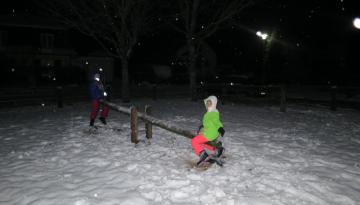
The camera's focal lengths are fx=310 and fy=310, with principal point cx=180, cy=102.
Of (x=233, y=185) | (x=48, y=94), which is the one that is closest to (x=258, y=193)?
(x=233, y=185)

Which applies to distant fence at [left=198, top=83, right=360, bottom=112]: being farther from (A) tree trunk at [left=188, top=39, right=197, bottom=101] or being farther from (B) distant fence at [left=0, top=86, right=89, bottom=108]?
(B) distant fence at [left=0, top=86, right=89, bottom=108]

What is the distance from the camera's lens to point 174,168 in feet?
20.4

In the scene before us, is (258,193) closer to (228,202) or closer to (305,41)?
(228,202)

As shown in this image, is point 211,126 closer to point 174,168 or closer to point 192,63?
point 174,168

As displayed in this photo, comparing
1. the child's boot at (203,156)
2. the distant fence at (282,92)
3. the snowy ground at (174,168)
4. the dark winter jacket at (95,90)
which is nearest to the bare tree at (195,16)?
the distant fence at (282,92)

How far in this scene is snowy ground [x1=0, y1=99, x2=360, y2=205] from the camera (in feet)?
16.1

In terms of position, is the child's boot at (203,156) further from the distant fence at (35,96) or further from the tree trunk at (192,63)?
the tree trunk at (192,63)

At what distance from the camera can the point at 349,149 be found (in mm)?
7797

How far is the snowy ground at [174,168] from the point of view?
489 centimetres

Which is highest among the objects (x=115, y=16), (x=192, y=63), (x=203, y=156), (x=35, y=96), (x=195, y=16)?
(x=195, y=16)

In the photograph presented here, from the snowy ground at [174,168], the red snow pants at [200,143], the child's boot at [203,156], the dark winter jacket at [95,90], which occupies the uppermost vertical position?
the dark winter jacket at [95,90]

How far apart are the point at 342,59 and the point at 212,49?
17.0 metres

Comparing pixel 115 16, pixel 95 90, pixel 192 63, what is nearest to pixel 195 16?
pixel 192 63

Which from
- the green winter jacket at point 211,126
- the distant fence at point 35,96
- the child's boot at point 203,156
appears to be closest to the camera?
the green winter jacket at point 211,126
